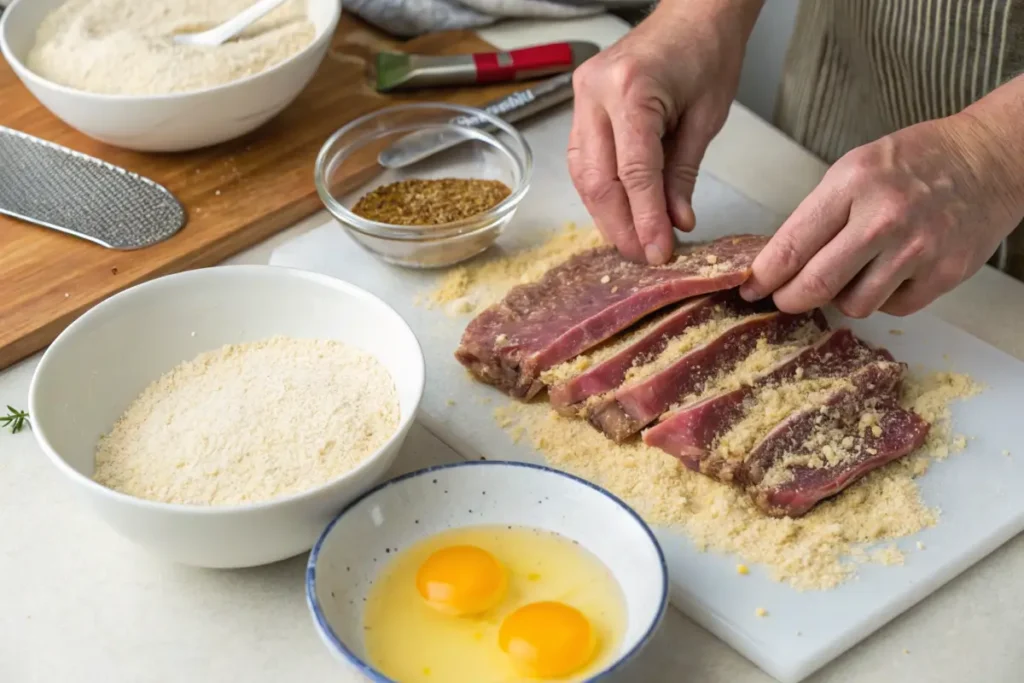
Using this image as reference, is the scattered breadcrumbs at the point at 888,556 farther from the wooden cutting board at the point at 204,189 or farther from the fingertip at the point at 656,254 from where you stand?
the wooden cutting board at the point at 204,189

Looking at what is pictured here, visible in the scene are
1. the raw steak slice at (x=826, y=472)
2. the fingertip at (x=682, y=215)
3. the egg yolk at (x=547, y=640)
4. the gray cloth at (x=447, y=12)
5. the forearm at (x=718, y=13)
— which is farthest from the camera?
the gray cloth at (x=447, y=12)

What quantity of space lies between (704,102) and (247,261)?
1.35 m

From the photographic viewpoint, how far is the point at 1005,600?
85.1 inches

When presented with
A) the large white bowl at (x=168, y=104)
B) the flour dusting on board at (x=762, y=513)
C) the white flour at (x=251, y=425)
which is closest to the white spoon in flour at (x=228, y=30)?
the large white bowl at (x=168, y=104)

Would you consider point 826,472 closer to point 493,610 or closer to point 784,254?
point 784,254

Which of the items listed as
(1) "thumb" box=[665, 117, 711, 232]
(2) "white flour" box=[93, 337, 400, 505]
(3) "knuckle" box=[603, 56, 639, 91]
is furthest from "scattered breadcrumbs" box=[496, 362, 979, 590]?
(3) "knuckle" box=[603, 56, 639, 91]

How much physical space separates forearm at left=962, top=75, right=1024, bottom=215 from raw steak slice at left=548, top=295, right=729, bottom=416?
2.20ft

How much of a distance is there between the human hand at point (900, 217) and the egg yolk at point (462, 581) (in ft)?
3.13

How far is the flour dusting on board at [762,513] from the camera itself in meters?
2.18

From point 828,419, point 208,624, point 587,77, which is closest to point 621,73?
point 587,77

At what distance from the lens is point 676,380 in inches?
96.6

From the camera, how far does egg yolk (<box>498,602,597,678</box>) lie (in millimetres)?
1865

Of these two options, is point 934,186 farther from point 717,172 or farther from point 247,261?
point 247,261

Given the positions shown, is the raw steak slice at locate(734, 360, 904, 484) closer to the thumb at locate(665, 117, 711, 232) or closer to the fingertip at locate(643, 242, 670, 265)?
the fingertip at locate(643, 242, 670, 265)
